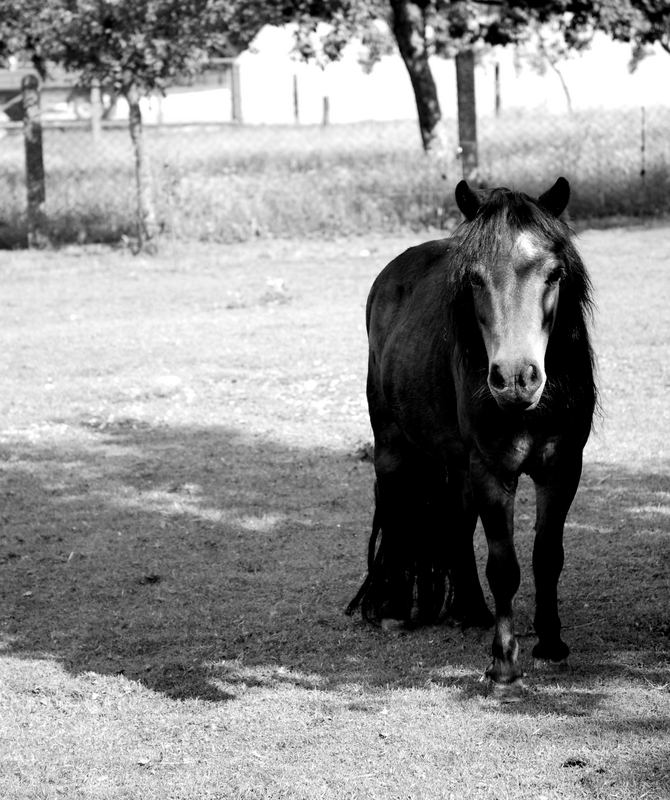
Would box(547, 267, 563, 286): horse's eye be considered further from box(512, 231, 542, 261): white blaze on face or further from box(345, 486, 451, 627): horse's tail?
box(345, 486, 451, 627): horse's tail

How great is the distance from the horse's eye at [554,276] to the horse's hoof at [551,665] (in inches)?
62.2

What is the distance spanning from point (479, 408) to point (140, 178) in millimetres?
15015

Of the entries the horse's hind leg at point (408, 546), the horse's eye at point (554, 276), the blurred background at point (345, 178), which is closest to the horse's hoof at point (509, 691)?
the horse's hind leg at point (408, 546)

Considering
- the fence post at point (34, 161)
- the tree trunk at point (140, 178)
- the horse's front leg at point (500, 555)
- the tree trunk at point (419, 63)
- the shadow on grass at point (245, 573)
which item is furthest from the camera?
the tree trunk at point (419, 63)

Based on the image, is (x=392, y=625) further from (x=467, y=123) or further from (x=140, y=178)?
(x=467, y=123)

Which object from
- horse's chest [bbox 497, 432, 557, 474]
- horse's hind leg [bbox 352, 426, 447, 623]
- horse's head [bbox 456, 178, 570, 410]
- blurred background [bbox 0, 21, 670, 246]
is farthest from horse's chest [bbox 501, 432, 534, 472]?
blurred background [bbox 0, 21, 670, 246]

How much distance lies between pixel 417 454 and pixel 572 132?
684 inches

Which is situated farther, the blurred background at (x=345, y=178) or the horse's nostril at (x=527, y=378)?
the blurred background at (x=345, y=178)

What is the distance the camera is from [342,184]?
20.2m

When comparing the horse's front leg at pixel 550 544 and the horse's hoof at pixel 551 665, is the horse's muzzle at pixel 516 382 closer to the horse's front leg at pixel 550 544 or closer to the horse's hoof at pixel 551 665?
the horse's front leg at pixel 550 544

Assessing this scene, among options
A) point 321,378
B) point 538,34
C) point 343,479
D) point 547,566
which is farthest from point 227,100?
point 547,566

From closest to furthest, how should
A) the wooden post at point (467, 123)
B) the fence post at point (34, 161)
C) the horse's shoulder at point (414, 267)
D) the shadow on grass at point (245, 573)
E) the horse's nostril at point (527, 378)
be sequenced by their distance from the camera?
the horse's nostril at point (527, 378) → the shadow on grass at point (245, 573) → the horse's shoulder at point (414, 267) → the fence post at point (34, 161) → the wooden post at point (467, 123)

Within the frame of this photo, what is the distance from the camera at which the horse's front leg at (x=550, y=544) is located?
4.31 m

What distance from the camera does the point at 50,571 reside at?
6.09m
